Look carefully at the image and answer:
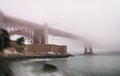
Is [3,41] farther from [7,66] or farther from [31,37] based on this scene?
[31,37]

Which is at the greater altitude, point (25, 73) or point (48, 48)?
point (48, 48)

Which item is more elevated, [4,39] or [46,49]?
[4,39]

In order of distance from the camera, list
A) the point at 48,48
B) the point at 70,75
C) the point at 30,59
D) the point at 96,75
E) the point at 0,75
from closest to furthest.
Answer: the point at 0,75 → the point at 70,75 → the point at 96,75 → the point at 30,59 → the point at 48,48

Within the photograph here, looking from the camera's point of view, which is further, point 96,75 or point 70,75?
point 96,75

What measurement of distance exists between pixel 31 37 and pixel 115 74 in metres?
4.74

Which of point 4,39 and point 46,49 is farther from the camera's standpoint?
point 46,49

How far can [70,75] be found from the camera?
6.95 m

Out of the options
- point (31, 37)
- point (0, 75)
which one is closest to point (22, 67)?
point (0, 75)

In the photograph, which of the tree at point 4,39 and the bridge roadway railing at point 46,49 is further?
the bridge roadway railing at point 46,49

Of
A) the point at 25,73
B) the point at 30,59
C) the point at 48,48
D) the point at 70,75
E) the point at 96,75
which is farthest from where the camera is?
the point at 48,48

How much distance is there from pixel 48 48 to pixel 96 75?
305 cm

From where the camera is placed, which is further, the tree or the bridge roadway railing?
the bridge roadway railing

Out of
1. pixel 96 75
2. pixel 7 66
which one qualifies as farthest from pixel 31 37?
pixel 7 66

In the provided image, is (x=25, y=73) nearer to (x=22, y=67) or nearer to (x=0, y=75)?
(x=22, y=67)
